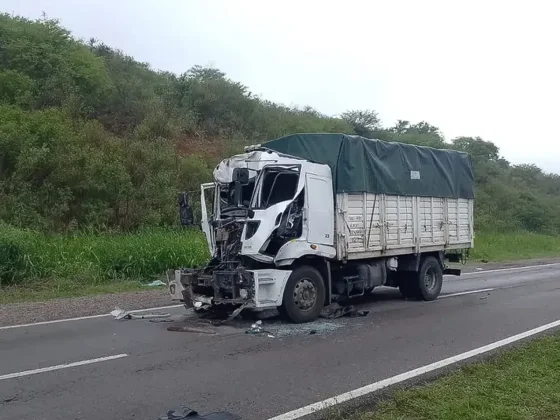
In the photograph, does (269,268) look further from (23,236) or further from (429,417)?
(23,236)

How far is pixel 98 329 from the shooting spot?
1016 centimetres

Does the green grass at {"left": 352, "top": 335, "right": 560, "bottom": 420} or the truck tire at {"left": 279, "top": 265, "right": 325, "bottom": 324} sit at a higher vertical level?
the truck tire at {"left": 279, "top": 265, "right": 325, "bottom": 324}

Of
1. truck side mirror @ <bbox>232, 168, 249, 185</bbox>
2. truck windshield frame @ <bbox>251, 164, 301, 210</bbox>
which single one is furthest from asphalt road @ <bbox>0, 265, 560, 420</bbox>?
truck side mirror @ <bbox>232, 168, 249, 185</bbox>

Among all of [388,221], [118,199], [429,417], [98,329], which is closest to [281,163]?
[388,221]

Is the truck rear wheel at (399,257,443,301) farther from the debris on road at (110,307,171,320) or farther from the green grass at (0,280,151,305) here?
the green grass at (0,280,151,305)

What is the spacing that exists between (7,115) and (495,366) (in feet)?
62.7

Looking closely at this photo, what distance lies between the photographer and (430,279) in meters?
14.0

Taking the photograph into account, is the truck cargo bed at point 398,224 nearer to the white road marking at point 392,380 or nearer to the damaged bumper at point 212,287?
the damaged bumper at point 212,287

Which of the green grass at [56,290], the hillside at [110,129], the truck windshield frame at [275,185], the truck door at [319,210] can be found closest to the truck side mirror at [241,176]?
the truck windshield frame at [275,185]

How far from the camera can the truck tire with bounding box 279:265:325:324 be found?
33.8ft

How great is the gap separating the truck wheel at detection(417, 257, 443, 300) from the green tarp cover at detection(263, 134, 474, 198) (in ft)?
4.81

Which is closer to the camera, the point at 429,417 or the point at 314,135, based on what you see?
the point at 429,417

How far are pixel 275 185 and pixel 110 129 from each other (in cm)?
2228

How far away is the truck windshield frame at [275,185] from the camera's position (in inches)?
422
